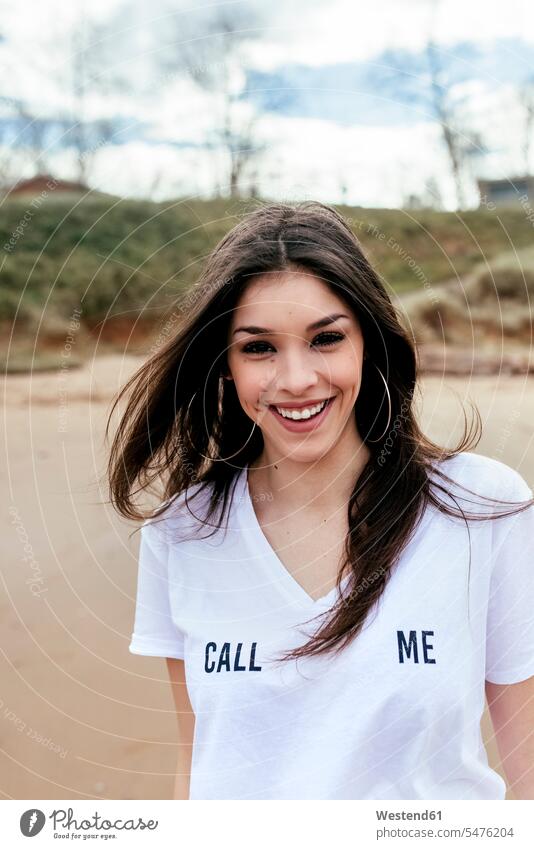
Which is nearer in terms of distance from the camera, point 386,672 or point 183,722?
point 386,672

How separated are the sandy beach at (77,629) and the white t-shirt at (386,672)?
597 mm

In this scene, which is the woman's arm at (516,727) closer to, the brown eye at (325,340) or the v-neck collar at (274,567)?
the v-neck collar at (274,567)

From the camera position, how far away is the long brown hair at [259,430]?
128 centimetres

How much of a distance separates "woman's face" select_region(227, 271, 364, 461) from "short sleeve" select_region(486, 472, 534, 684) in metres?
0.29

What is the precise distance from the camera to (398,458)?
1.35 m

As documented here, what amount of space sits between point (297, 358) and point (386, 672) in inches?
18.0

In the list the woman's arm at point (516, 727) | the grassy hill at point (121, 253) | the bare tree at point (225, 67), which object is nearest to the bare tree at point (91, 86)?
the bare tree at point (225, 67)

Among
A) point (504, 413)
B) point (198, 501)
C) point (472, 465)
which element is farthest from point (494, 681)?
point (504, 413)

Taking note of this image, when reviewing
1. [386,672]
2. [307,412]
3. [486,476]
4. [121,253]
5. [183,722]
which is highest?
[121,253]

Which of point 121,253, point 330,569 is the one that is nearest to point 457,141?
point 330,569

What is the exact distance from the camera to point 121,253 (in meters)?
9.09

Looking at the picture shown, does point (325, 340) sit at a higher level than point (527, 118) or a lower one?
lower

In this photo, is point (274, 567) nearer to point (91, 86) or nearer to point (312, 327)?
point (312, 327)
